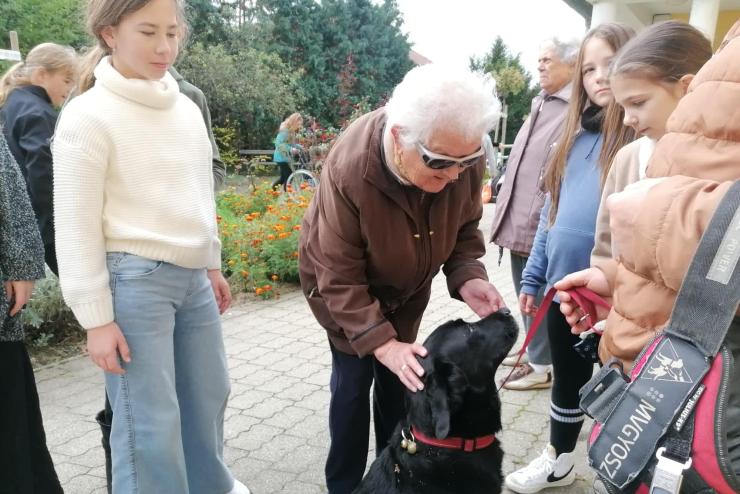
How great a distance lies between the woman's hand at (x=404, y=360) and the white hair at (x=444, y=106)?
71cm

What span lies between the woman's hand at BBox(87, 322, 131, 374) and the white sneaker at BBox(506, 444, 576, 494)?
1.97 meters

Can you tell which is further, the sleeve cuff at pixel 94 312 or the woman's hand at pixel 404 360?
the woman's hand at pixel 404 360

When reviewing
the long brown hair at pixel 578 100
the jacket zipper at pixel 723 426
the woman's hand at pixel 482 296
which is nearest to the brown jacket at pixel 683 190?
the jacket zipper at pixel 723 426

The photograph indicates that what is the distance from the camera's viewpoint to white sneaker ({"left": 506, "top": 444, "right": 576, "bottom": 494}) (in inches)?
112

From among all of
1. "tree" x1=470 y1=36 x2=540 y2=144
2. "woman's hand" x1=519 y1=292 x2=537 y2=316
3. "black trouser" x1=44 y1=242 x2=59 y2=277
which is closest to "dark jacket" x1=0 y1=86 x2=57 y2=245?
"black trouser" x1=44 y1=242 x2=59 y2=277

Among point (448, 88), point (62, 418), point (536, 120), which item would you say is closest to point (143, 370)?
point (448, 88)

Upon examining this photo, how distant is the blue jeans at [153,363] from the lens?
2029mm

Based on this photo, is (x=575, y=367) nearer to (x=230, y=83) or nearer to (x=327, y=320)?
(x=327, y=320)

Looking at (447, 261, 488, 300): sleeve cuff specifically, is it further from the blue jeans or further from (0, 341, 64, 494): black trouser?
(0, 341, 64, 494): black trouser

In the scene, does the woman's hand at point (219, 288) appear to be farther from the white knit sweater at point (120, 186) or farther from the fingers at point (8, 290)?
the fingers at point (8, 290)

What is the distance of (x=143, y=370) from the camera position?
2062 mm

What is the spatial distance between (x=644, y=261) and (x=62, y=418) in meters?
3.72

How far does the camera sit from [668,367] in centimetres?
112

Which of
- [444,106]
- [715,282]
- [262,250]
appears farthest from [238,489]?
[262,250]
